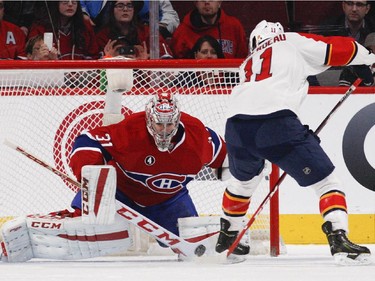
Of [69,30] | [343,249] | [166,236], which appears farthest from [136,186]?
[69,30]

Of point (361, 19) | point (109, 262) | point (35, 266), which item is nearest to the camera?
point (35, 266)

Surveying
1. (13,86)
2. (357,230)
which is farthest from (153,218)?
(357,230)

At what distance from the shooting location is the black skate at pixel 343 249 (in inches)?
144

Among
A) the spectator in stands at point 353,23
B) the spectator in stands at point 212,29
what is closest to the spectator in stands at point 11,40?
the spectator in stands at point 212,29

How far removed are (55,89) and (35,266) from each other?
3.54 ft

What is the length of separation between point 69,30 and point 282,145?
206 centimetres

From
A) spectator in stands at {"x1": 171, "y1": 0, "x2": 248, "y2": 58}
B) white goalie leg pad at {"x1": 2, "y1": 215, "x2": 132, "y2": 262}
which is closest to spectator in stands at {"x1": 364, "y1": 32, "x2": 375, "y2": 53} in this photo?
spectator in stands at {"x1": 171, "y1": 0, "x2": 248, "y2": 58}

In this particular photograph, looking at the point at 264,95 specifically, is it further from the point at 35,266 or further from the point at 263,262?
the point at 35,266

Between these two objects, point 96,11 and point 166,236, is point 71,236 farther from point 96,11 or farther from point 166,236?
point 96,11

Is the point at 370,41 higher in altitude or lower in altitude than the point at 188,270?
higher

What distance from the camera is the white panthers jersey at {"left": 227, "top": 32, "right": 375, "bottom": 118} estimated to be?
3939 mm

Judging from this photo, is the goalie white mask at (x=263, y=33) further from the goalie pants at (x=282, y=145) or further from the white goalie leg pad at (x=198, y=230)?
the white goalie leg pad at (x=198, y=230)

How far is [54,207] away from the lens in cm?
482

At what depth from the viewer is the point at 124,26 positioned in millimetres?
5629
